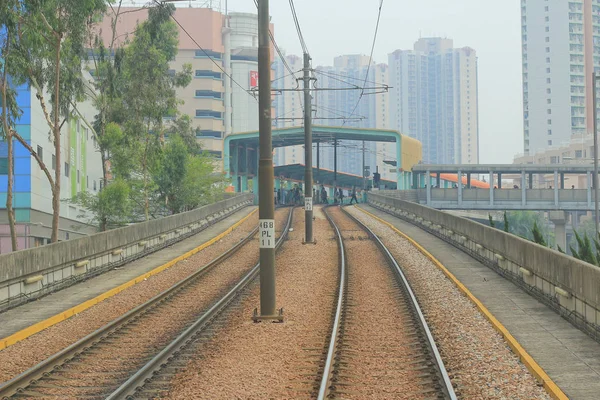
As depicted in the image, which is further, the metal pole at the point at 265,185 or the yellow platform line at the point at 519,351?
the metal pole at the point at 265,185

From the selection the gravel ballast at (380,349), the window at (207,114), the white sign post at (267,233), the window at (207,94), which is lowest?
the gravel ballast at (380,349)

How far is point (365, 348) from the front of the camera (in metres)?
13.3

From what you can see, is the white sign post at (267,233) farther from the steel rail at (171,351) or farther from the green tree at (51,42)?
the green tree at (51,42)

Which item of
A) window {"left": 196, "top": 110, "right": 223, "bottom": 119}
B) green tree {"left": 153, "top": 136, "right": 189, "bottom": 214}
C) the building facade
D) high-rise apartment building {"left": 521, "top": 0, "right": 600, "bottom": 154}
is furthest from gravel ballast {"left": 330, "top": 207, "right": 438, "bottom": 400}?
high-rise apartment building {"left": 521, "top": 0, "right": 600, "bottom": 154}

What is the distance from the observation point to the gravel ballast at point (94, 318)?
12906 mm

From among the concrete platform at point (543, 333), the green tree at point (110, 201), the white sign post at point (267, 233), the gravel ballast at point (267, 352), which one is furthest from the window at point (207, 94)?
the white sign post at point (267, 233)

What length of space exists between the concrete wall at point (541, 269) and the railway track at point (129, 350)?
690 centimetres

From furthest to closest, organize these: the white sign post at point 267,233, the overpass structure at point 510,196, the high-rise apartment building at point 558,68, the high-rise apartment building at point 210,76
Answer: the high-rise apartment building at point 558,68
the high-rise apartment building at point 210,76
the overpass structure at point 510,196
the white sign post at point 267,233

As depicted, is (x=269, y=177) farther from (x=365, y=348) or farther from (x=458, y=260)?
(x=458, y=260)

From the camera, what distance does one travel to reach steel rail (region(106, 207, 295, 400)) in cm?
1031

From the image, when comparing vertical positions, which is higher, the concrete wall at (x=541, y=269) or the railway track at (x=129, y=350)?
the concrete wall at (x=541, y=269)

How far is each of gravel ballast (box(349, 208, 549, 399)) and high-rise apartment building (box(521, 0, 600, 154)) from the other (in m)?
173

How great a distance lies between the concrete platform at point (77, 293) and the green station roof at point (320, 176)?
190 ft

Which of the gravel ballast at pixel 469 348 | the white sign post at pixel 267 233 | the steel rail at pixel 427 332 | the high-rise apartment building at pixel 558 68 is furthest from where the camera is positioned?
the high-rise apartment building at pixel 558 68
